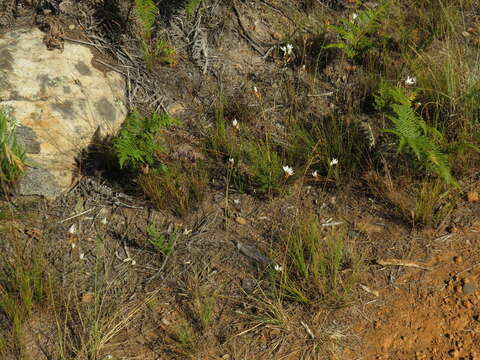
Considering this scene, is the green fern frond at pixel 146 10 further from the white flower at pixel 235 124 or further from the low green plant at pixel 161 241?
the low green plant at pixel 161 241

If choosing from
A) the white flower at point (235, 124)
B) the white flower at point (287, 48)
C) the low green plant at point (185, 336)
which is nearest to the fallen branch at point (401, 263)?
the low green plant at point (185, 336)

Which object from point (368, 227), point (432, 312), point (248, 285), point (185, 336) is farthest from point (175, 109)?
point (432, 312)

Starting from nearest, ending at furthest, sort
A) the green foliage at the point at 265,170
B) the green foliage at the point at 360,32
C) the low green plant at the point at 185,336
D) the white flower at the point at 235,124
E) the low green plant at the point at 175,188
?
the low green plant at the point at 185,336
the low green plant at the point at 175,188
the green foliage at the point at 265,170
the white flower at the point at 235,124
the green foliage at the point at 360,32

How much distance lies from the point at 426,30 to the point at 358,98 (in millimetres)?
1145

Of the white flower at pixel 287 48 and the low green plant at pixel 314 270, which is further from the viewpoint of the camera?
the white flower at pixel 287 48

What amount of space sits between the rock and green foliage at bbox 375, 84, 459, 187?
2.34 meters

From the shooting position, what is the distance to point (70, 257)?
3.83m

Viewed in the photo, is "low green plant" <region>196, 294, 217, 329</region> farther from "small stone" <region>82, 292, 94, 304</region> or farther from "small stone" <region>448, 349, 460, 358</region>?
"small stone" <region>448, 349, 460, 358</region>


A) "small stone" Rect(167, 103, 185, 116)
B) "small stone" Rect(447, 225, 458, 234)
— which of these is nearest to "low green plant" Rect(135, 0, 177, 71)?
"small stone" Rect(167, 103, 185, 116)

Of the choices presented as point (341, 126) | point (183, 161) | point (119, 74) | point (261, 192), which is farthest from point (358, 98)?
point (119, 74)

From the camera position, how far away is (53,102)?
4.35 meters

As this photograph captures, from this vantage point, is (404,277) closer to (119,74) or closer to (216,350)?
(216,350)

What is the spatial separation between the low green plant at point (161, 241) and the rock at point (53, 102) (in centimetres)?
90

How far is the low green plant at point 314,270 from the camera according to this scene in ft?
11.6
